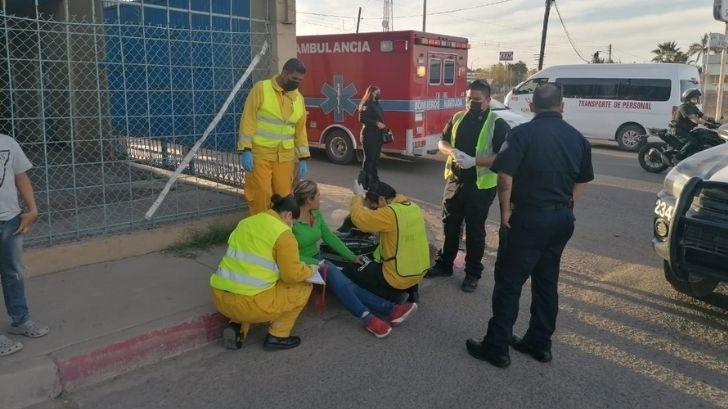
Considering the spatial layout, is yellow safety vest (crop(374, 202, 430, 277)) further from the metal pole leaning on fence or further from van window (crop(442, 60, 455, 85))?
van window (crop(442, 60, 455, 85))

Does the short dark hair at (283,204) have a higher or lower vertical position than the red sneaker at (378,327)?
higher

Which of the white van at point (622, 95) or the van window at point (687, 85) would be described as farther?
the white van at point (622, 95)

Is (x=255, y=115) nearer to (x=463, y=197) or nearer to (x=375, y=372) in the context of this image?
(x=463, y=197)

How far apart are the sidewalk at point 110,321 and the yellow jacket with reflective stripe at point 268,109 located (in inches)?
43.6

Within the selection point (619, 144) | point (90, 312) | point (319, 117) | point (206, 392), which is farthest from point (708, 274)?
point (619, 144)

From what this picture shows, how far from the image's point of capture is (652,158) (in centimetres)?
1184

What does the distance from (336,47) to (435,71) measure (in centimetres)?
208

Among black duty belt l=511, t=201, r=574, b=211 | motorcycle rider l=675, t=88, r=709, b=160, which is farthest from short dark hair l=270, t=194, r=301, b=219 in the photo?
motorcycle rider l=675, t=88, r=709, b=160

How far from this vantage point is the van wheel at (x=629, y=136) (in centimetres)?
1565

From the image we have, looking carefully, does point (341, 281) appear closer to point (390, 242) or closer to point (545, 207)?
point (390, 242)

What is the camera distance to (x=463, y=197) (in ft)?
16.5

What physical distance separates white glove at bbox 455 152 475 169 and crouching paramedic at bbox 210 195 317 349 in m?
1.68

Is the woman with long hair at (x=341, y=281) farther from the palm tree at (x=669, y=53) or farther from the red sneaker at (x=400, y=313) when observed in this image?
the palm tree at (x=669, y=53)

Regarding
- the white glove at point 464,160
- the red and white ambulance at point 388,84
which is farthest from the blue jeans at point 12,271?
the red and white ambulance at point 388,84
